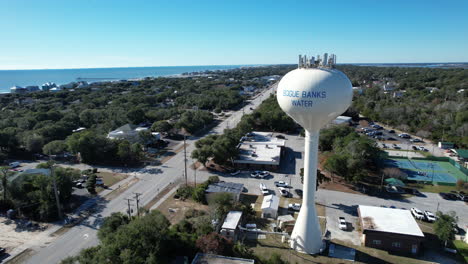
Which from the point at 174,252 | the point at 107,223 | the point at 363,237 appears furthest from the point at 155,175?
the point at 363,237

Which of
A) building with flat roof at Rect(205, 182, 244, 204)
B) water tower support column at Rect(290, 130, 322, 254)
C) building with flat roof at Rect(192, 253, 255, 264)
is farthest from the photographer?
building with flat roof at Rect(205, 182, 244, 204)

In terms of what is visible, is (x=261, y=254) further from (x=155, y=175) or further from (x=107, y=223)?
(x=155, y=175)

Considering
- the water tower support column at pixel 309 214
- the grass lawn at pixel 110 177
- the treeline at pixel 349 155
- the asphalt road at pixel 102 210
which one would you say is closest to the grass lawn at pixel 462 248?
the treeline at pixel 349 155

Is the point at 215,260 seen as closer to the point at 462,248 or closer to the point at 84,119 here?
the point at 462,248

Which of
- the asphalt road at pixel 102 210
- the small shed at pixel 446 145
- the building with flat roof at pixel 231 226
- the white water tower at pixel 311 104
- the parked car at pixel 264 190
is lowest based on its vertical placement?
the asphalt road at pixel 102 210

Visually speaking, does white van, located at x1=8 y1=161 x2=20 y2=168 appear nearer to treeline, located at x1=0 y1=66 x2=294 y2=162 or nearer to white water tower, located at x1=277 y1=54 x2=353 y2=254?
treeline, located at x1=0 y1=66 x2=294 y2=162

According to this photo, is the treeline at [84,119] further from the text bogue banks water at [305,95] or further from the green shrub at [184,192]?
the text bogue banks water at [305,95]

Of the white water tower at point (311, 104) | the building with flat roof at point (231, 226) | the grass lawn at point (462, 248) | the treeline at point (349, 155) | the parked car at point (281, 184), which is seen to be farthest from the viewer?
the parked car at point (281, 184)

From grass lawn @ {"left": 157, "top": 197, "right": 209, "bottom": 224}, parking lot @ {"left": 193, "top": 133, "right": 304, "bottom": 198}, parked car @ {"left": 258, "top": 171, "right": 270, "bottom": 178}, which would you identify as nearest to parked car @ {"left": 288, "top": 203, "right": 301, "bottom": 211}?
parking lot @ {"left": 193, "top": 133, "right": 304, "bottom": 198}

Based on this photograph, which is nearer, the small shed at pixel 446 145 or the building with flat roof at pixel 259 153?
the building with flat roof at pixel 259 153
